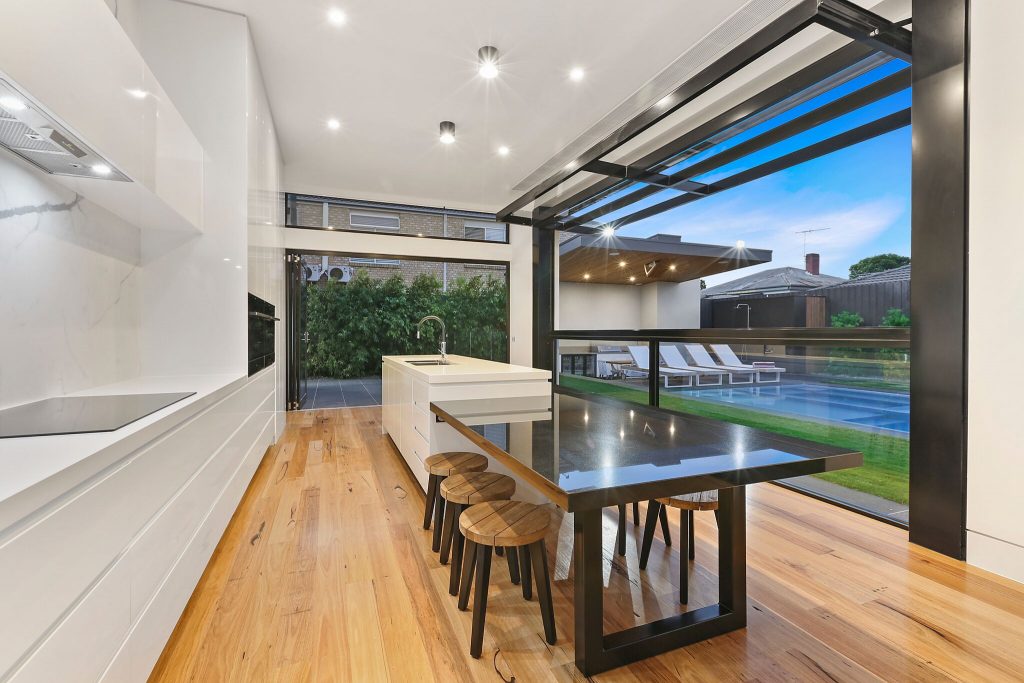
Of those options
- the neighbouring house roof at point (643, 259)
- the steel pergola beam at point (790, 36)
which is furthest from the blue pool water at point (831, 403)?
the steel pergola beam at point (790, 36)

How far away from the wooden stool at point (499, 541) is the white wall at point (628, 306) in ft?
8.68

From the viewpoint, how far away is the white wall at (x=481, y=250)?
19.6 feet

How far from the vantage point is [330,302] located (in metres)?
6.33

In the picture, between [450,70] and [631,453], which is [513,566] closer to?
[631,453]

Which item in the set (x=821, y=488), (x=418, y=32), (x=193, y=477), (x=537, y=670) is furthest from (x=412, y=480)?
(x=418, y=32)

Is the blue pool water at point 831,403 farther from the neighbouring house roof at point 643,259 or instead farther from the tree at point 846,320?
the neighbouring house roof at point 643,259

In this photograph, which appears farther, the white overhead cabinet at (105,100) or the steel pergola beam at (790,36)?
the steel pergola beam at (790,36)

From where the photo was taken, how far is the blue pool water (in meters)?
2.47

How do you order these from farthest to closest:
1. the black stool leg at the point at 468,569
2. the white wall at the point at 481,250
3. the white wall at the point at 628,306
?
the white wall at the point at 481,250 → the white wall at the point at 628,306 → the black stool leg at the point at 468,569

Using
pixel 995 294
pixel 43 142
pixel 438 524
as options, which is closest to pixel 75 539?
pixel 43 142

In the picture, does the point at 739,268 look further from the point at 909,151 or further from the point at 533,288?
the point at 533,288

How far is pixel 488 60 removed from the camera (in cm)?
332

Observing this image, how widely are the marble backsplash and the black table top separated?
1.59 m

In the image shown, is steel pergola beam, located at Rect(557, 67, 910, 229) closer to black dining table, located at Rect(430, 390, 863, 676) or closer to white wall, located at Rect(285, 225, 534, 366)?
black dining table, located at Rect(430, 390, 863, 676)
